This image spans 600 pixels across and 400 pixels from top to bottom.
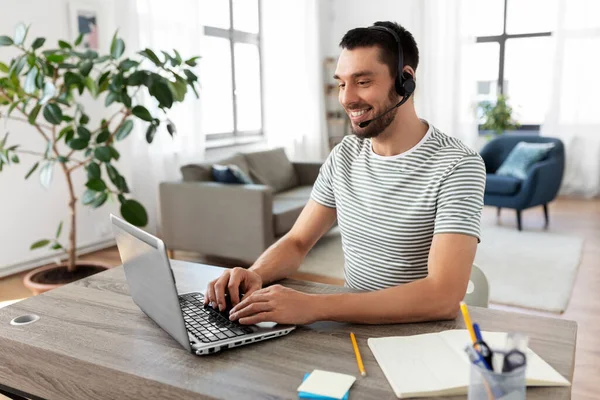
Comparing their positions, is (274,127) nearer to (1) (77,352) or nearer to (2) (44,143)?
(2) (44,143)

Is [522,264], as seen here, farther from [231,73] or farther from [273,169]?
[231,73]

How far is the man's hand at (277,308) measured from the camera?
1038 millimetres

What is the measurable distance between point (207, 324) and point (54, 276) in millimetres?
2373

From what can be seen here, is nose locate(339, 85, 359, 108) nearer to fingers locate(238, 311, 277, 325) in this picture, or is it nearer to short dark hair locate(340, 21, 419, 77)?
short dark hair locate(340, 21, 419, 77)

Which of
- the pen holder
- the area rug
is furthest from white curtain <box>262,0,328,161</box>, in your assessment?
the pen holder

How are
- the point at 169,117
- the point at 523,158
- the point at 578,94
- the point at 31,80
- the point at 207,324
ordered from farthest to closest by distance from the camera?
the point at 578,94 < the point at 523,158 < the point at 169,117 < the point at 31,80 < the point at 207,324

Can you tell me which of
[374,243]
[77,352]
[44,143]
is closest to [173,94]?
[44,143]

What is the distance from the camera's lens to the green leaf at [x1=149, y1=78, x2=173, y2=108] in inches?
115

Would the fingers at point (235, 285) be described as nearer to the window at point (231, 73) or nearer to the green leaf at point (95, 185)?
the green leaf at point (95, 185)

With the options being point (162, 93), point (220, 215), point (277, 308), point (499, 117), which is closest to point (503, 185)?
point (499, 117)

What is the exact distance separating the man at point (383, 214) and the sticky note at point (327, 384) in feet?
0.64

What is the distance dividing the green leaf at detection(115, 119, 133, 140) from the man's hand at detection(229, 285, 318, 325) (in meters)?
2.25

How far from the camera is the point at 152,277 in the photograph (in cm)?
98

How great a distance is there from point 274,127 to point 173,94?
3.10 m
